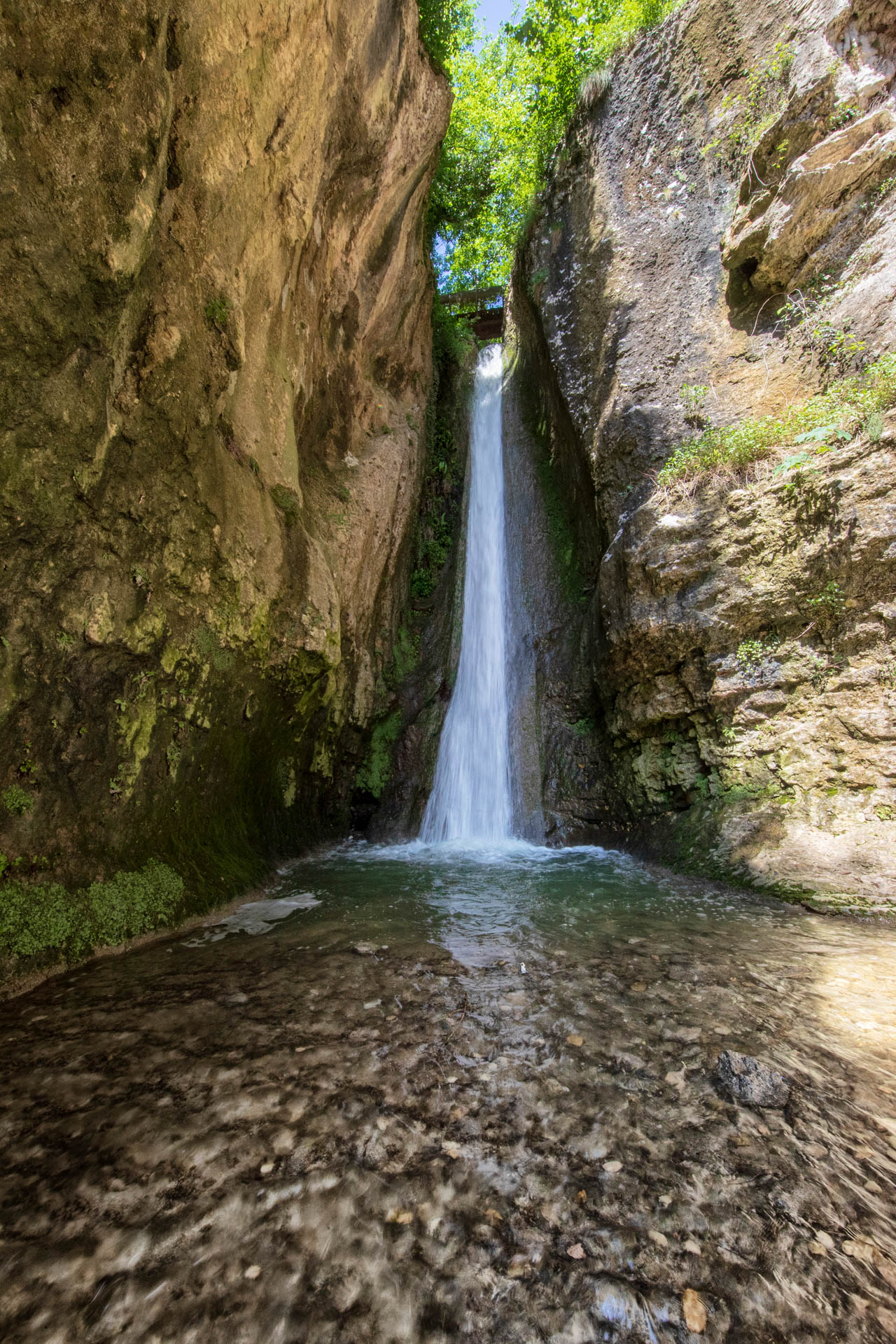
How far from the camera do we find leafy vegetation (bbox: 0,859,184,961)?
3244 mm

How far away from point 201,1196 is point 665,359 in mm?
10173

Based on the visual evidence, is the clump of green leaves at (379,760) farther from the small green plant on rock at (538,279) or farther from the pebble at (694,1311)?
the small green plant on rock at (538,279)

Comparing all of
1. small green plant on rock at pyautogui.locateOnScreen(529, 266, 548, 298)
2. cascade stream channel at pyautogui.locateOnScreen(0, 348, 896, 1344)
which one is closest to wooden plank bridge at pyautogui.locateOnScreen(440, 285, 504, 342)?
small green plant on rock at pyautogui.locateOnScreen(529, 266, 548, 298)

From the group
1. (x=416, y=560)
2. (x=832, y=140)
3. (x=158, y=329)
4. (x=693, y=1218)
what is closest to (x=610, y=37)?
(x=832, y=140)

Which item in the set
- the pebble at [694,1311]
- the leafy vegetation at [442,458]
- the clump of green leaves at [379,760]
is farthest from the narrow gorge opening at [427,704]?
the leafy vegetation at [442,458]

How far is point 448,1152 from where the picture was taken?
72.5 inches

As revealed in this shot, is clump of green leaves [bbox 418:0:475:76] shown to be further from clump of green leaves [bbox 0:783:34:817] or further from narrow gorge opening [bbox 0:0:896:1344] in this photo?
clump of green leaves [bbox 0:783:34:817]

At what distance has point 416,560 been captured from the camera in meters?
12.4

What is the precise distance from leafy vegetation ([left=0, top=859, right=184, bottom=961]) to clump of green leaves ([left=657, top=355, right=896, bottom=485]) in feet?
24.0

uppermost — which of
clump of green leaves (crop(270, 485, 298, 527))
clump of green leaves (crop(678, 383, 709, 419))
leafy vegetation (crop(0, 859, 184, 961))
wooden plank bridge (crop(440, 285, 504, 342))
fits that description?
wooden plank bridge (crop(440, 285, 504, 342))

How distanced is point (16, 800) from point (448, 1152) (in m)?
3.09

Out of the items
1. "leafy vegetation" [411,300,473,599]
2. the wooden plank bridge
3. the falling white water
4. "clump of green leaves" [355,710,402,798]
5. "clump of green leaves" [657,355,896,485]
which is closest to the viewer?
"clump of green leaves" [657,355,896,485]

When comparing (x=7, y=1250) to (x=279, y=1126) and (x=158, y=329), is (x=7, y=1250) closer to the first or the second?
(x=279, y=1126)

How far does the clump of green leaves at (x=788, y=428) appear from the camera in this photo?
5.94 meters
